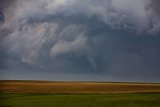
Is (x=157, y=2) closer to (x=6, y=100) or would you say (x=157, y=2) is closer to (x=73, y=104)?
(x=73, y=104)

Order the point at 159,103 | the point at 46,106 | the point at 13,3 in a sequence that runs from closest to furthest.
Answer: the point at 46,106, the point at 159,103, the point at 13,3

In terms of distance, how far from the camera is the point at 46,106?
28.9 feet

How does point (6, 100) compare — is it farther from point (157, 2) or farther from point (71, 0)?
point (157, 2)

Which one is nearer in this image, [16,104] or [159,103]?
[16,104]

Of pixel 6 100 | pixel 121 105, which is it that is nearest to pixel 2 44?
pixel 6 100

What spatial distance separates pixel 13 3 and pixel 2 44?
4.75 feet

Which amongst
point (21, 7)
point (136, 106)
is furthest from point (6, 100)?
point (136, 106)

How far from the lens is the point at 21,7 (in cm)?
1111

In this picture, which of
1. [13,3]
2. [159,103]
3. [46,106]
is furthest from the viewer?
[13,3]

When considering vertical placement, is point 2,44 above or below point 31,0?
below

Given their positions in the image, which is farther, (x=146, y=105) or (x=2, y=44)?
(x=2, y=44)

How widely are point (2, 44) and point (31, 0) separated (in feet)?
5.92

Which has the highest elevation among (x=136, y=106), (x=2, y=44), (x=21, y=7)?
(x=21, y=7)

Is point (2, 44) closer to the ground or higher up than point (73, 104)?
higher up
